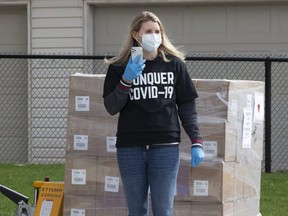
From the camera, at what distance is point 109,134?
6.73 m

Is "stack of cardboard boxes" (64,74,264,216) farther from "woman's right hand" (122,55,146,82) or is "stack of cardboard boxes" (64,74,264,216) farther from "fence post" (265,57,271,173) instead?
"fence post" (265,57,271,173)

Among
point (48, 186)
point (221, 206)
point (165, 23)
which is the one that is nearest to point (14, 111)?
point (165, 23)

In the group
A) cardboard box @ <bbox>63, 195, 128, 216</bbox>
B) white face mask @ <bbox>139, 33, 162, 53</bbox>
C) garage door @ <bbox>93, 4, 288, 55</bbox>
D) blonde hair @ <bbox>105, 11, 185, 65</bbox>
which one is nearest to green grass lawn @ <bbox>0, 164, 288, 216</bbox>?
cardboard box @ <bbox>63, 195, 128, 216</bbox>

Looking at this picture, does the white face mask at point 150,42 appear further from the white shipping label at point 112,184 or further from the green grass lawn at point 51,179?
the green grass lawn at point 51,179

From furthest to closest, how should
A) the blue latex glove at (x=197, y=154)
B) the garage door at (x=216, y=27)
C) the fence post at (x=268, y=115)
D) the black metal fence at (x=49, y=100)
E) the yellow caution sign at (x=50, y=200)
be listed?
Answer: the garage door at (x=216, y=27)
the black metal fence at (x=49, y=100)
the fence post at (x=268, y=115)
the yellow caution sign at (x=50, y=200)
the blue latex glove at (x=197, y=154)

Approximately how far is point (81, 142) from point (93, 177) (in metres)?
0.30

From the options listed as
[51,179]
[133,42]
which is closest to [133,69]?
[133,42]

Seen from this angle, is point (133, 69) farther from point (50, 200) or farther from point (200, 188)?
point (50, 200)

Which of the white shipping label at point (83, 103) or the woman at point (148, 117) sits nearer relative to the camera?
the woman at point (148, 117)

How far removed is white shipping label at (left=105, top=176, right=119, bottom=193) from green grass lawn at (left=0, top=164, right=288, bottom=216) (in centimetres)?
191

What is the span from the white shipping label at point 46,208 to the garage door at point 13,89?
630 cm

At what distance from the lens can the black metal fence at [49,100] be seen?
40.4 feet

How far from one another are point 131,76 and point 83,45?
25.1 feet

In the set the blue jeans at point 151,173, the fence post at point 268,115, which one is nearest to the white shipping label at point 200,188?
the blue jeans at point 151,173
